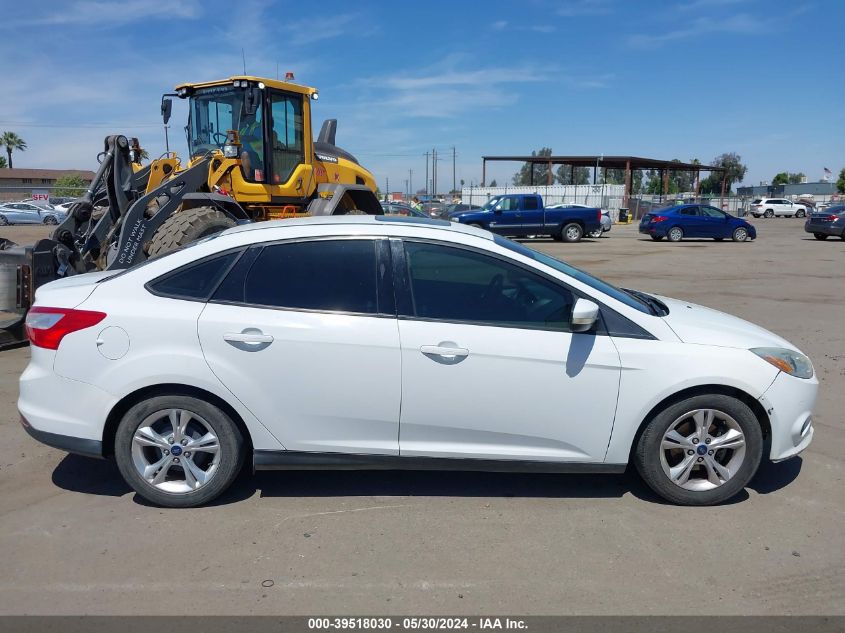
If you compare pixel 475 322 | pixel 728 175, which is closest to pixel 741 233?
pixel 475 322

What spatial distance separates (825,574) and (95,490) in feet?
13.7

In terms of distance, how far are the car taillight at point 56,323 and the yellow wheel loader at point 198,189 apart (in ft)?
12.6

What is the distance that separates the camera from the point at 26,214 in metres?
43.2

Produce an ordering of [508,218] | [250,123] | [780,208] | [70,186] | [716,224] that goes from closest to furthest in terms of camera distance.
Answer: [250,123]
[508,218]
[716,224]
[70,186]
[780,208]

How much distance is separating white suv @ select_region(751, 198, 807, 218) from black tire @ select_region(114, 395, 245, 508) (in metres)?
65.1

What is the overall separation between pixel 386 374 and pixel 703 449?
190 cm

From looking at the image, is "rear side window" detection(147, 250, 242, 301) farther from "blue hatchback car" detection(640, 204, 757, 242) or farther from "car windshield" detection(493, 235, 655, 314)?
"blue hatchback car" detection(640, 204, 757, 242)

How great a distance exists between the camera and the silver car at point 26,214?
4191cm

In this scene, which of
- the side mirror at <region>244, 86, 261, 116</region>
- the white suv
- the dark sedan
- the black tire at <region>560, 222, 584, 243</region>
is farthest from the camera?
the white suv

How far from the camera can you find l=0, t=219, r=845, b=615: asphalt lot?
3242 millimetres

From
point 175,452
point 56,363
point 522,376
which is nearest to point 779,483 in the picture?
point 522,376

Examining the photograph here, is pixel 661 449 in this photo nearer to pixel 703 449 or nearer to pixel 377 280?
pixel 703 449

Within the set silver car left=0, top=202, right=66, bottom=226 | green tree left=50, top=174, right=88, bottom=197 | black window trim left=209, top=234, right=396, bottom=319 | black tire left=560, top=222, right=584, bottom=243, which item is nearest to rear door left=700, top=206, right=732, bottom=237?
black tire left=560, top=222, right=584, bottom=243

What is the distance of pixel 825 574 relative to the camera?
136 inches
